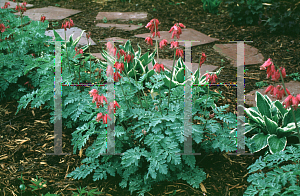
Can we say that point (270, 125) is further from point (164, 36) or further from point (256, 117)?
point (164, 36)

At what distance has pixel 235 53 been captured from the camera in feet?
13.6

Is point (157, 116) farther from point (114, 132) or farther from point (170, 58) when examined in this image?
point (170, 58)

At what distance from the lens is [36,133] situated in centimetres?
272

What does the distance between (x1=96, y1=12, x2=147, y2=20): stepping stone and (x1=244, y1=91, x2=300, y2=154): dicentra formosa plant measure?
367 centimetres

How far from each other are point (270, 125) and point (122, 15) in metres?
4.27

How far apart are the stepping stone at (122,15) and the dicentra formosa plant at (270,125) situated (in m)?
3.67

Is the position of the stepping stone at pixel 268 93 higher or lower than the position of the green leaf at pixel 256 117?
lower

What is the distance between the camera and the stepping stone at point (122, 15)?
Result: 560 cm

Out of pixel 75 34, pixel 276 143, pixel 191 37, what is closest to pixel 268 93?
pixel 276 143

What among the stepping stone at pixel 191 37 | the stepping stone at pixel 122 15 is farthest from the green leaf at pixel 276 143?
the stepping stone at pixel 122 15

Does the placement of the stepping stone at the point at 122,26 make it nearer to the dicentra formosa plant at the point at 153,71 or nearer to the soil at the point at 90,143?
the soil at the point at 90,143

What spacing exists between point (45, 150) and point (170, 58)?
223 cm

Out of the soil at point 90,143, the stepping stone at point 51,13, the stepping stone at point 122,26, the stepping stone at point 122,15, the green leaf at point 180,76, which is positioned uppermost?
the stepping stone at point 51,13

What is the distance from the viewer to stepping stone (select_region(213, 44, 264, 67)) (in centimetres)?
390
